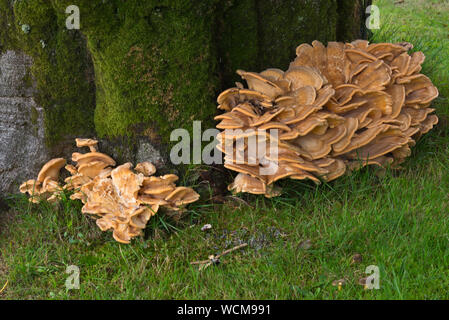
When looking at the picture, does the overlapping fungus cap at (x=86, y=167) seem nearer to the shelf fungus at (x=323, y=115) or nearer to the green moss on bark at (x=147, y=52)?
the green moss on bark at (x=147, y=52)

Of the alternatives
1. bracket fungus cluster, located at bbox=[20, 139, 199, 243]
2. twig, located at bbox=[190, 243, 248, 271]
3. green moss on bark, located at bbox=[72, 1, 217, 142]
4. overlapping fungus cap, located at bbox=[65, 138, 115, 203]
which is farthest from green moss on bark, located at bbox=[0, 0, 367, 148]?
twig, located at bbox=[190, 243, 248, 271]

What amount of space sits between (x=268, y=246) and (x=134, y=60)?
194 cm

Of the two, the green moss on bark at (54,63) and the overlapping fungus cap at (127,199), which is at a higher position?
the green moss on bark at (54,63)

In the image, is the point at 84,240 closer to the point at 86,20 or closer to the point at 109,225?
the point at 109,225

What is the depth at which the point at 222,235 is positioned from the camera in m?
3.78

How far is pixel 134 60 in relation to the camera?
373 cm

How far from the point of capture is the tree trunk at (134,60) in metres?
3.67

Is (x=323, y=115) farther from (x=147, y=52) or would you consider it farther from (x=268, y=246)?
(x=147, y=52)

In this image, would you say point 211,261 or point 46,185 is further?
point 46,185

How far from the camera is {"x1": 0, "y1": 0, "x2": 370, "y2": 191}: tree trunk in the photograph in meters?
3.67

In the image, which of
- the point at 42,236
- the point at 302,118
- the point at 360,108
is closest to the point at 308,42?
the point at 360,108

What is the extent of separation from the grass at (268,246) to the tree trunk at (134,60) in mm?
729

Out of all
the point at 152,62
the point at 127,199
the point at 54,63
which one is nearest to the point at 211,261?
the point at 127,199

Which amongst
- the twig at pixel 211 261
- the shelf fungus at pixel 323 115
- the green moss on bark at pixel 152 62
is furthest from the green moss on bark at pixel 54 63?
the twig at pixel 211 261
